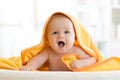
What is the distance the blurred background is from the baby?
144cm

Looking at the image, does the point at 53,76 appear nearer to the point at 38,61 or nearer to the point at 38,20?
the point at 38,61

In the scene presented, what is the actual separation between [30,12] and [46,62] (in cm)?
153

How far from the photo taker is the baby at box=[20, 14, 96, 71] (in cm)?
88

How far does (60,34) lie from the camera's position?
2.90 ft

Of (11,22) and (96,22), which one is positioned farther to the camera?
(96,22)

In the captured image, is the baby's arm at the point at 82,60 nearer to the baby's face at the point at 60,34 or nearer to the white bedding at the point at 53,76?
the baby's face at the point at 60,34

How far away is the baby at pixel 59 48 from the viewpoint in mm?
884

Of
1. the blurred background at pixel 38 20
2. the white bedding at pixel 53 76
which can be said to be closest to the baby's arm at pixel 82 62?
the white bedding at pixel 53 76

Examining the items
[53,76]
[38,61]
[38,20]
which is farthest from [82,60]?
[38,20]

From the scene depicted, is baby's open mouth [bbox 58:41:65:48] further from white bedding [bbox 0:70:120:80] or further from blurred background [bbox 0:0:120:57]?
blurred background [bbox 0:0:120:57]
